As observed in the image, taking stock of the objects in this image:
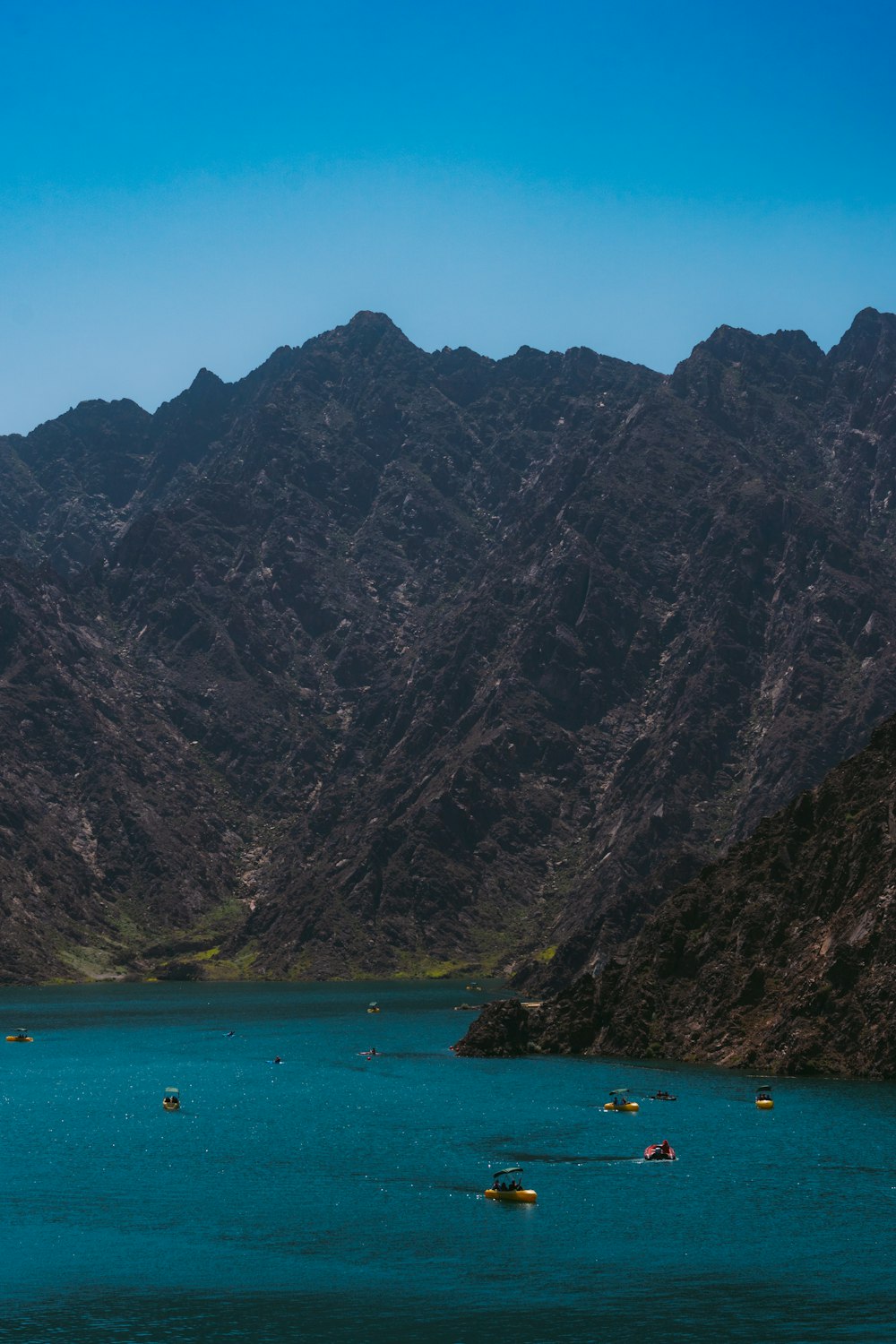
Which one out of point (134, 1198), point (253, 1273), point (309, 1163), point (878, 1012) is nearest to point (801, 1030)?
point (878, 1012)

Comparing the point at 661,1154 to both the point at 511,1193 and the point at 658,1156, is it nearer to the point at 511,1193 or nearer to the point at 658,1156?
the point at 658,1156

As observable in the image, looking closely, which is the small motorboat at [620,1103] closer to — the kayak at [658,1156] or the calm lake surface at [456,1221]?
the calm lake surface at [456,1221]

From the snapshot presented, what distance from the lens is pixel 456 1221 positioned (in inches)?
4510

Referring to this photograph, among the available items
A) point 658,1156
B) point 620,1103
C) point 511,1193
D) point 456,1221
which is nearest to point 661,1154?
point 658,1156

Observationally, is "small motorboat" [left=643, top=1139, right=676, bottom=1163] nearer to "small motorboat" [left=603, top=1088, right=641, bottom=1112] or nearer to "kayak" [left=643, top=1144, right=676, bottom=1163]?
"kayak" [left=643, top=1144, right=676, bottom=1163]

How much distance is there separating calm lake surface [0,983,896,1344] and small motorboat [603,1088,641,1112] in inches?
65.7

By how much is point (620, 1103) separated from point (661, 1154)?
28.7 metres

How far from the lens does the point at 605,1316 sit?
89.7 metres

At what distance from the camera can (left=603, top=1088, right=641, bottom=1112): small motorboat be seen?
164500mm

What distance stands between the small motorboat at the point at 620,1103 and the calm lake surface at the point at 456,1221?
65.7 inches

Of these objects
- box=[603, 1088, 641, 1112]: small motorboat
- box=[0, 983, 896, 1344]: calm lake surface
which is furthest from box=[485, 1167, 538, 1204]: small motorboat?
box=[603, 1088, 641, 1112]: small motorboat

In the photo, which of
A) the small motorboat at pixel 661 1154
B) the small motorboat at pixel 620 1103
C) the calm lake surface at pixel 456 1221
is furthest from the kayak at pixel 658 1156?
the small motorboat at pixel 620 1103

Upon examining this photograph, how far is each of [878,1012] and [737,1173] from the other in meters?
49.8

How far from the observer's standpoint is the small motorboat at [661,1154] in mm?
136750
